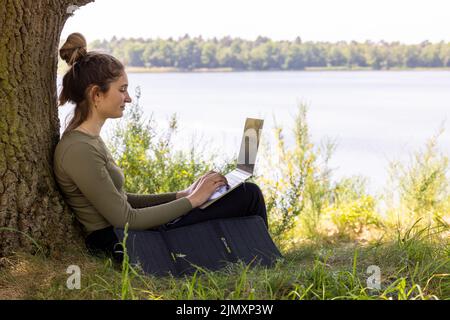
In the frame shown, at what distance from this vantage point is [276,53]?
12.1 m

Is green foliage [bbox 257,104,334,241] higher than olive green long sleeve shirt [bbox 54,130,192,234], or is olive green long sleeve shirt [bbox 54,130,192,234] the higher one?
olive green long sleeve shirt [bbox 54,130,192,234]

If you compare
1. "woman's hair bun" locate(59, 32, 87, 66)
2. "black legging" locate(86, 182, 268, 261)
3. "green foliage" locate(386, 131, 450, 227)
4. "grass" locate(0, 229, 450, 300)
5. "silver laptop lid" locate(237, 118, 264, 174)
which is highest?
"woman's hair bun" locate(59, 32, 87, 66)

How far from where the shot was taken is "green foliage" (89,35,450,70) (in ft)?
31.8

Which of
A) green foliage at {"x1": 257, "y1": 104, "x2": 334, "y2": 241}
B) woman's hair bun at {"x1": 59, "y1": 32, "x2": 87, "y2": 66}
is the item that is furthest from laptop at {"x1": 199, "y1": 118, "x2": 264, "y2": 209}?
green foliage at {"x1": 257, "y1": 104, "x2": 334, "y2": 241}

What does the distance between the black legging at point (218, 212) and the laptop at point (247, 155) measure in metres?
0.05

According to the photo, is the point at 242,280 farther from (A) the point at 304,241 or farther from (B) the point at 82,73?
(A) the point at 304,241

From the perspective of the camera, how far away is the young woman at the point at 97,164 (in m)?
Result: 2.87

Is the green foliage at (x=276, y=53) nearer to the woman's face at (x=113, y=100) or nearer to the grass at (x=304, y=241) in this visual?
the grass at (x=304, y=241)

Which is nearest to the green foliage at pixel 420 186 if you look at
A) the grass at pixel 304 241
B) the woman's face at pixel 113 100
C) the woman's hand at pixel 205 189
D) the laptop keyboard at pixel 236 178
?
the grass at pixel 304 241

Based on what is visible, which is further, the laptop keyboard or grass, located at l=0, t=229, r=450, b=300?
the laptop keyboard

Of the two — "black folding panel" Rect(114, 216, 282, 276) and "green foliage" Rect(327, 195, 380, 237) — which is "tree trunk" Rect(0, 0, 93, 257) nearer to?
"black folding panel" Rect(114, 216, 282, 276)

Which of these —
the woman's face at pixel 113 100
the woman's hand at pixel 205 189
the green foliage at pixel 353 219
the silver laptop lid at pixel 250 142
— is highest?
the woman's face at pixel 113 100

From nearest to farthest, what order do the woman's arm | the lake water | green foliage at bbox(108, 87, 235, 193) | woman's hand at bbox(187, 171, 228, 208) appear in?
the woman's arm, woman's hand at bbox(187, 171, 228, 208), green foliage at bbox(108, 87, 235, 193), the lake water
